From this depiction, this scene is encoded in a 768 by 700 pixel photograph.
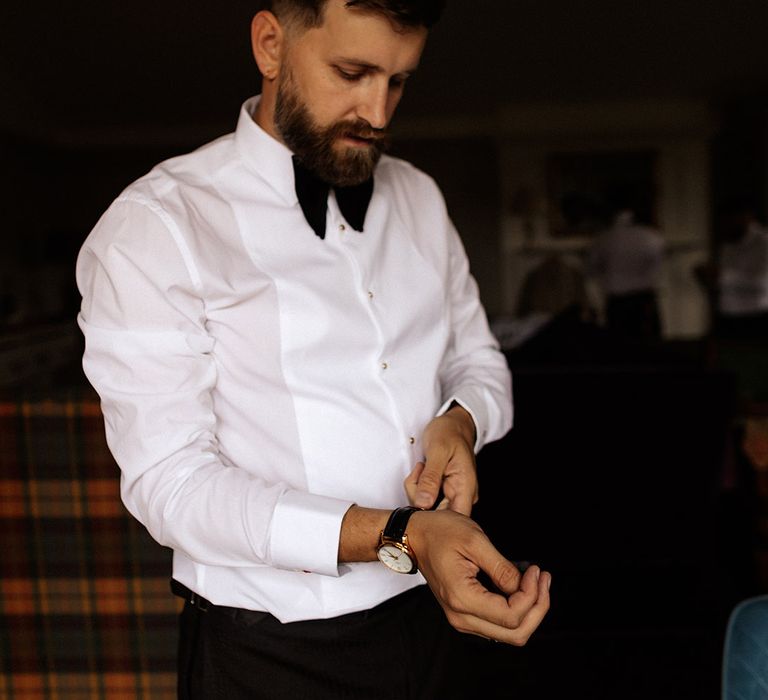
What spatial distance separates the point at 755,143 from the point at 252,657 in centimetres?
845

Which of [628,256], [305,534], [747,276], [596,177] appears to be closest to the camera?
[305,534]

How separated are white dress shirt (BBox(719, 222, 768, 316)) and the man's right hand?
5.39m

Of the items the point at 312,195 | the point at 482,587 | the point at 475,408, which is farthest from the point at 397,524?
the point at 312,195

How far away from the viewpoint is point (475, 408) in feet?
3.80

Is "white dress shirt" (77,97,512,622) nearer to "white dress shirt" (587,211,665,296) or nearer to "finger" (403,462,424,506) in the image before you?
"finger" (403,462,424,506)

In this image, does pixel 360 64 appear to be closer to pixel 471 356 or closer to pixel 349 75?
pixel 349 75

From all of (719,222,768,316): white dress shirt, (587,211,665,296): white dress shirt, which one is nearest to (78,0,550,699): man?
(719,222,768,316): white dress shirt

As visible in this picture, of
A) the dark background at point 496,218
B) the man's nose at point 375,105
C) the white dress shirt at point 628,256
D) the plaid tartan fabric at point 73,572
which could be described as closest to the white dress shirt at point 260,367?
the man's nose at point 375,105

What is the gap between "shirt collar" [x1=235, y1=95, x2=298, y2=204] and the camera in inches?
42.4

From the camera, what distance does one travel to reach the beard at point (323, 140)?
1027 mm

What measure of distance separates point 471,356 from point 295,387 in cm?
39

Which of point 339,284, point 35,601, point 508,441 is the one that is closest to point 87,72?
point 508,441

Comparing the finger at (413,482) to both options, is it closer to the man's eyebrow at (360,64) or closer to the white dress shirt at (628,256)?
the man's eyebrow at (360,64)

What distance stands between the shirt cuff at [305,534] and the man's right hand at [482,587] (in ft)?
0.36
